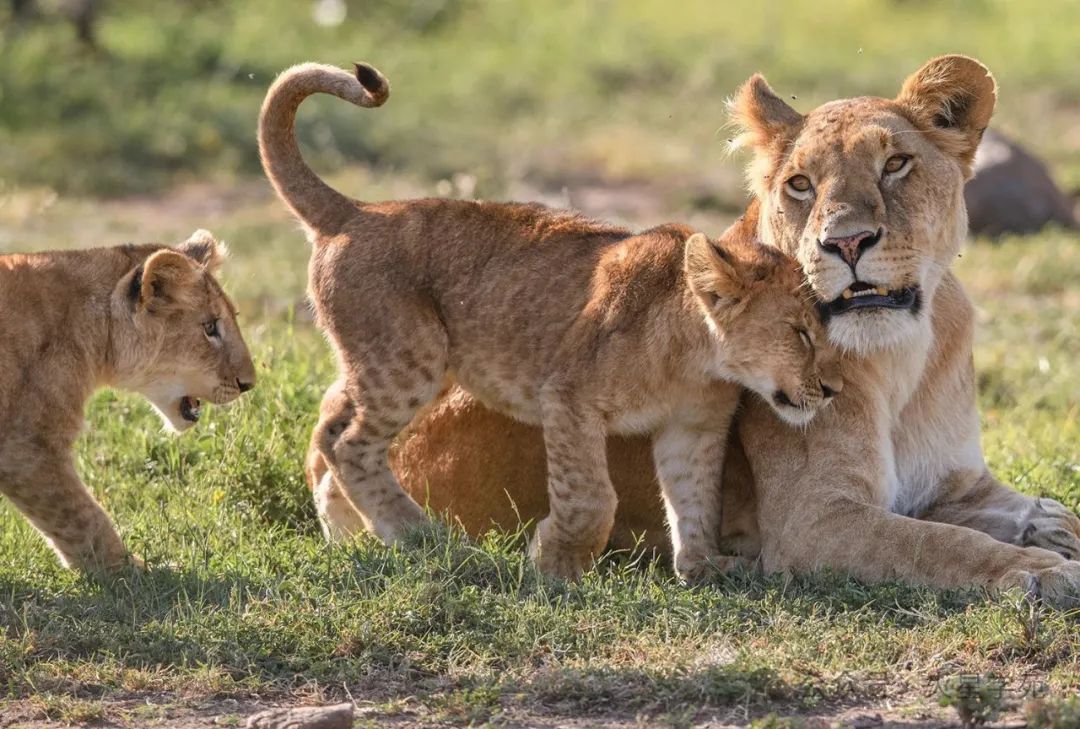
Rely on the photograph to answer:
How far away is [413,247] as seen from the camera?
17.7 ft

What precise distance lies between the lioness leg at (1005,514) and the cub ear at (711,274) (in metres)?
0.92

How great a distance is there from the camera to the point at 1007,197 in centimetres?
1136

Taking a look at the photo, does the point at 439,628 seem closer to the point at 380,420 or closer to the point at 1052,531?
the point at 380,420

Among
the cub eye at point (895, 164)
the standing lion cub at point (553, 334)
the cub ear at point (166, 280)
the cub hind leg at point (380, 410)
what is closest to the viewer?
the cub eye at point (895, 164)

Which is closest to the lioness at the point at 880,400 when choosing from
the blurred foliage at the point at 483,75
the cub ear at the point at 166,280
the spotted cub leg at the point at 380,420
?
the spotted cub leg at the point at 380,420

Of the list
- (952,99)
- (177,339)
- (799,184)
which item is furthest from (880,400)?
(177,339)

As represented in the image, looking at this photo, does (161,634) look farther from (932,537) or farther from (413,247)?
(932,537)

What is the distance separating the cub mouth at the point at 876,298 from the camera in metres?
4.67

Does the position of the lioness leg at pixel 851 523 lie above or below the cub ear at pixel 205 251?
below

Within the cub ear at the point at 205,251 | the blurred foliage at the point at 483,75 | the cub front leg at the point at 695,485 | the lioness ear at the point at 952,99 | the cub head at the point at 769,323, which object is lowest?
the cub front leg at the point at 695,485

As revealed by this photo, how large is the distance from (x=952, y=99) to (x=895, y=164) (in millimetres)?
341

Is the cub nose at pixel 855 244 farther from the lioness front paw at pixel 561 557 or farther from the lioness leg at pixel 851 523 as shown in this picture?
the lioness front paw at pixel 561 557

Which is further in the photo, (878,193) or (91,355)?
(91,355)

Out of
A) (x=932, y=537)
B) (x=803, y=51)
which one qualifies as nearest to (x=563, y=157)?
(x=803, y=51)
